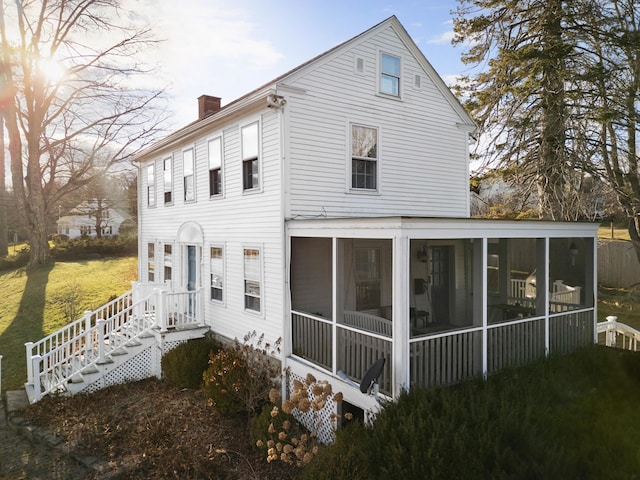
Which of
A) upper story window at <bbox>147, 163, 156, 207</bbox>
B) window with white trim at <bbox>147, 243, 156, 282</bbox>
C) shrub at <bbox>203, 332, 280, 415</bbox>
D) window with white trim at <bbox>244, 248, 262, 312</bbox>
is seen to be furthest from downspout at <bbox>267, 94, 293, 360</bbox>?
window with white trim at <bbox>147, 243, 156, 282</bbox>

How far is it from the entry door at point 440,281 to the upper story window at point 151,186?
10.3m

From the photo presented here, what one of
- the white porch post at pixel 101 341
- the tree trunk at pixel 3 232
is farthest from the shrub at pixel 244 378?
the tree trunk at pixel 3 232

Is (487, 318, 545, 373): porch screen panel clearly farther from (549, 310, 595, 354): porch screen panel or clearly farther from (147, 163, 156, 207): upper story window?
(147, 163, 156, 207): upper story window

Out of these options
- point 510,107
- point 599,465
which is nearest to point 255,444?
point 599,465

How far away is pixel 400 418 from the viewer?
18.6 feet

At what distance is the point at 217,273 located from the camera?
11.9 m

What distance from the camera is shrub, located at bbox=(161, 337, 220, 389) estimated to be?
1065cm

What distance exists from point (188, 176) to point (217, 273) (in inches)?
138

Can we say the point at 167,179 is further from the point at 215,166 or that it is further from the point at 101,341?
the point at 101,341

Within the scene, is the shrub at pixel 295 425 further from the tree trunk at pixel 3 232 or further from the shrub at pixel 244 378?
the tree trunk at pixel 3 232

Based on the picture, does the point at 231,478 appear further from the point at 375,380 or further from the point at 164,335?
the point at 164,335

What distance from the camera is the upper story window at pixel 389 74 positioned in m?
10.8

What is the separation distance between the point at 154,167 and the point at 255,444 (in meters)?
11.3

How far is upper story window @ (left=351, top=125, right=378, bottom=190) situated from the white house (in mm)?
37
